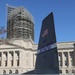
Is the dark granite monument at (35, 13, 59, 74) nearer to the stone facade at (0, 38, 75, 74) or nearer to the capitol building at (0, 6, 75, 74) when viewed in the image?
the capitol building at (0, 6, 75, 74)

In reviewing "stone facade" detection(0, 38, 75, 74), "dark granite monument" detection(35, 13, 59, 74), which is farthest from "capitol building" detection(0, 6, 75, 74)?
"dark granite monument" detection(35, 13, 59, 74)

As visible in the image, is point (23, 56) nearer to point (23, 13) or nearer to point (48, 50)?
point (23, 13)

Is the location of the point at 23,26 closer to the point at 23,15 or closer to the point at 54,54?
the point at 23,15

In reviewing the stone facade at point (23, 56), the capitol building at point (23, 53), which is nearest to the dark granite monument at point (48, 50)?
the capitol building at point (23, 53)

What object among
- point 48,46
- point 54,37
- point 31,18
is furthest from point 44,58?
point 31,18

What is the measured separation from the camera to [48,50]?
25.0 meters

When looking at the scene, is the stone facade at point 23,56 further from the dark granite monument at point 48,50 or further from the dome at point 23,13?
the dark granite monument at point 48,50

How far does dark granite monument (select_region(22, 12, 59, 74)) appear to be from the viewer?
23.1 m

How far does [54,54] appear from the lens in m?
23.3

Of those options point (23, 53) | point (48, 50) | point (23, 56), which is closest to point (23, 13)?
point (23, 53)

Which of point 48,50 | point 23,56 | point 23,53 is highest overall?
point 23,53

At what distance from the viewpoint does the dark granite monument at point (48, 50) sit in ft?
75.9

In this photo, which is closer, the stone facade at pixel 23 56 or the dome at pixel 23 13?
the stone facade at pixel 23 56

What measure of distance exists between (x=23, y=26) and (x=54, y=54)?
9207 cm
